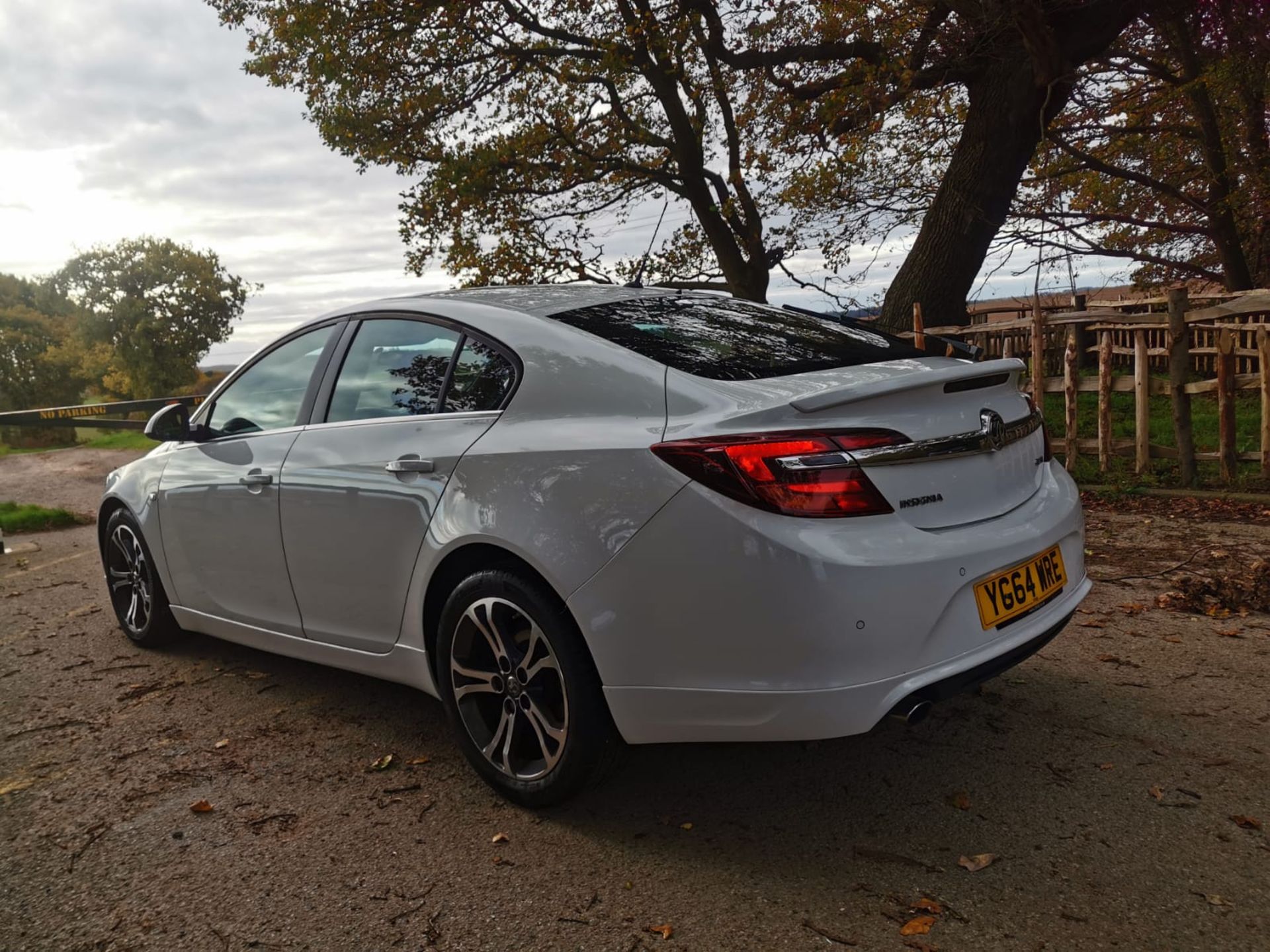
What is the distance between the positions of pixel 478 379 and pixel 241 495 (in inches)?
54.0

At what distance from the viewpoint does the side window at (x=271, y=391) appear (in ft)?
13.2

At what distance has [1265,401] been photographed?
26.4 ft

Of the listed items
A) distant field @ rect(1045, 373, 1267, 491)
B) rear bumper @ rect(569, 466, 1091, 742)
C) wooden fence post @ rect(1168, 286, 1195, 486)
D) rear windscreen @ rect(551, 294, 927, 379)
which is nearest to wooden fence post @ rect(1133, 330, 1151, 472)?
distant field @ rect(1045, 373, 1267, 491)

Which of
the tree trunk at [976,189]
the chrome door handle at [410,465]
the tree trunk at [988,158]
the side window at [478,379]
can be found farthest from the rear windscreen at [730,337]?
the tree trunk at [976,189]

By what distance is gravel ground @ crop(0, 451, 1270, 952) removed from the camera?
8.05 feet

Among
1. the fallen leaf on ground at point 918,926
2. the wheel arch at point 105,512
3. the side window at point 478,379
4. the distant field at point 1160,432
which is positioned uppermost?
the side window at point 478,379

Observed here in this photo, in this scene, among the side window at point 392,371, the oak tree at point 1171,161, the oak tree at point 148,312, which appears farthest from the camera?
the oak tree at point 148,312

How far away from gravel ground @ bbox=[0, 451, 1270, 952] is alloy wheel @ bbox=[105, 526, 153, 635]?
2.34 ft

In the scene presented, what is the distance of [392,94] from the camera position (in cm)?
1617

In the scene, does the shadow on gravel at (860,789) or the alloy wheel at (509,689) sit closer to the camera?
the shadow on gravel at (860,789)

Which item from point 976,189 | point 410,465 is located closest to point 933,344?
point 410,465

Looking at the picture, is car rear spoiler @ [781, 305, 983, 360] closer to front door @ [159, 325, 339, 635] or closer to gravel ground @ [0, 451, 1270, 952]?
gravel ground @ [0, 451, 1270, 952]

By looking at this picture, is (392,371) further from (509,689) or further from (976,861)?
(976,861)

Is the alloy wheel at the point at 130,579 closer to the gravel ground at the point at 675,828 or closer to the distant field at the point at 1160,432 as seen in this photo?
the gravel ground at the point at 675,828
